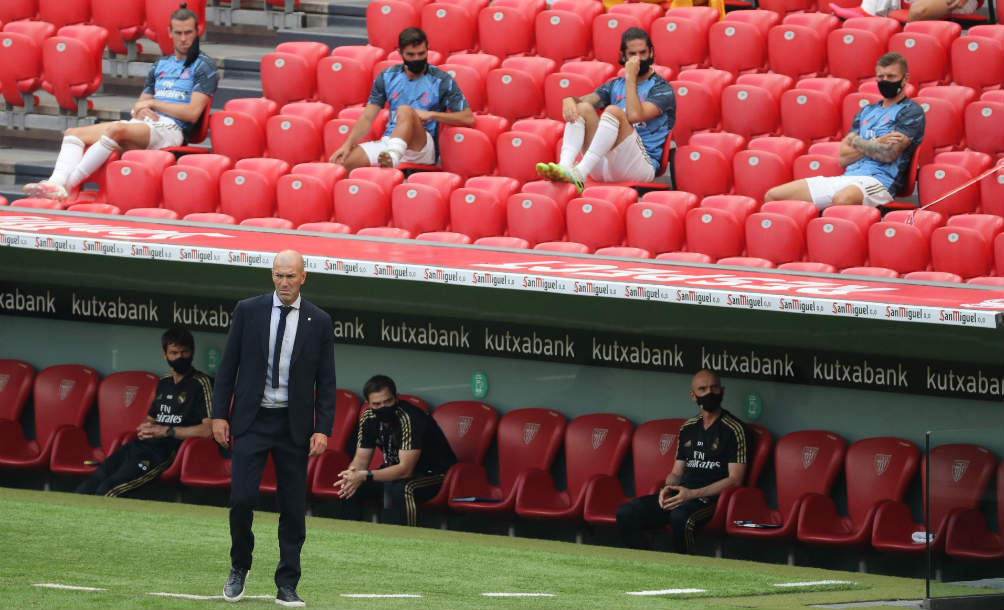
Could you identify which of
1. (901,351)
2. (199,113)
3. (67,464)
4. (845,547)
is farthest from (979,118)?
(67,464)

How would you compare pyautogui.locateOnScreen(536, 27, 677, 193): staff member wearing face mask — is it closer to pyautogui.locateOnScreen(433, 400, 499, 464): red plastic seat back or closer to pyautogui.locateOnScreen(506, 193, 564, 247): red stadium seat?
pyautogui.locateOnScreen(506, 193, 564, 247): red stadium seat

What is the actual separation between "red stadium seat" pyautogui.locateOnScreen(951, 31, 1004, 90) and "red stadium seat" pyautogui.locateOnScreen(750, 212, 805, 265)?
228cm

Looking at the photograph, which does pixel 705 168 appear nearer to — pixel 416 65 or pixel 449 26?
pixel 416 65

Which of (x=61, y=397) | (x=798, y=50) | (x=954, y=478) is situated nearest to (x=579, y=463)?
(x=954, y=478)

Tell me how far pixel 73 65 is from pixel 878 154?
630cm

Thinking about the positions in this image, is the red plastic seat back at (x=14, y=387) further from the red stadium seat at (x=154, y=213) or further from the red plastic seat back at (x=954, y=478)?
the red plastic seat back at (x=954, y=478)

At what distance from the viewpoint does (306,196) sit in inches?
443

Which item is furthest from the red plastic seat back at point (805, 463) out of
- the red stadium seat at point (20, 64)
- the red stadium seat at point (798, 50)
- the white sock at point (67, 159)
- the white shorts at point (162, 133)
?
the red stadium seat at point (20, 64)

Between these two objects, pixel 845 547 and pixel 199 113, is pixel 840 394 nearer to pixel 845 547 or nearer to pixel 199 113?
pixel 845 547

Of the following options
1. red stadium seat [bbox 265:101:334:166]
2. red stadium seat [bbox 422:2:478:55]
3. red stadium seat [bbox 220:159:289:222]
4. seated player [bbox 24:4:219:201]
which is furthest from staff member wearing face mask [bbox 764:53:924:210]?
seated player [bbox 24:4:219:201]

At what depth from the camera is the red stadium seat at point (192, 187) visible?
11.6 metres

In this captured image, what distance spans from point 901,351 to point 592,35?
426 cm

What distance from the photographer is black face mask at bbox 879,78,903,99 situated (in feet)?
34.4

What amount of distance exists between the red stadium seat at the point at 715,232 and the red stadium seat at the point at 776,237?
0.11 metres
